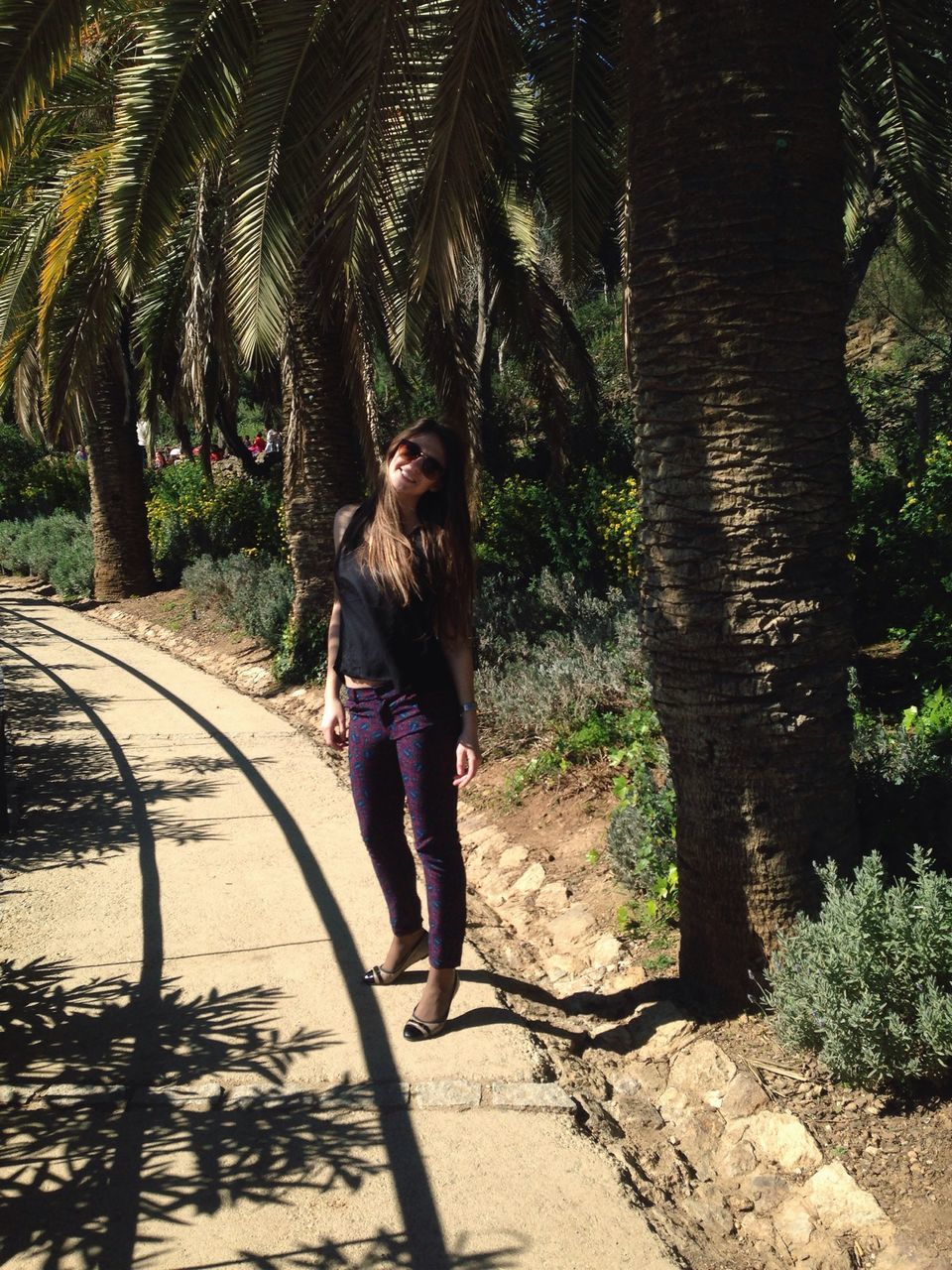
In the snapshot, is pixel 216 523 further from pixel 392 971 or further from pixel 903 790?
pixel 903 790

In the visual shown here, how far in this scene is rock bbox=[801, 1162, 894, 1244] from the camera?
2617 millimetres

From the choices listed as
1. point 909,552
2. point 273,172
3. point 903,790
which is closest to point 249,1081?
point 903,790

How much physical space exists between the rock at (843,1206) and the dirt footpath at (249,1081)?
0.47 m

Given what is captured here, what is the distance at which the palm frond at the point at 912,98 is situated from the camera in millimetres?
5055

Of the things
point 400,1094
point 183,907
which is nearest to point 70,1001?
point 183,907

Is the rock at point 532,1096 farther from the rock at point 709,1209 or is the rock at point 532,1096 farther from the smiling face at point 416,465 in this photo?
the smiling face at point 416,465

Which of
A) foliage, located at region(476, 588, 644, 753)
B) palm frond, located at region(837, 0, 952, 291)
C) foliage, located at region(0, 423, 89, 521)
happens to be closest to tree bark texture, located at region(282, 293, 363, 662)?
foliage, located at region(476, 588, 644, 753)

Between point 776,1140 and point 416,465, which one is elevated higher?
point 416,465

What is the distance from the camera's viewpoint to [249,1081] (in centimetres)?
320

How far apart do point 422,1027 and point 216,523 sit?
11.9 m

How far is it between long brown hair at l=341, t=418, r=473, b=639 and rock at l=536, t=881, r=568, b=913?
1750 millimetres

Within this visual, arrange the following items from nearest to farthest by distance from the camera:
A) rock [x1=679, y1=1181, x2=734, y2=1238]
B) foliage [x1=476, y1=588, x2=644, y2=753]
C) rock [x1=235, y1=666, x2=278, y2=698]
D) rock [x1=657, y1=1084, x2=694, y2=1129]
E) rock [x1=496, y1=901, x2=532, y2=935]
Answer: rock [x1=679, y1=1181, x2=734, y2=1238], rock [x1=657, y1=1084, x2=694, y2=1129], rock [x1=496, y1=901, x2=532, y2=935], foliage [x1=476, y1=588, x2=644, y2=753], rock [x1=235, y1=666, x2=278, y2=698]

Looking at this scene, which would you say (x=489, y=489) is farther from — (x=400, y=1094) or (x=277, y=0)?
(x=400, y=1094)

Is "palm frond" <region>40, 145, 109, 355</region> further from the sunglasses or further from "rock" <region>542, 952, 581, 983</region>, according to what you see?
"rock" <region>542, 952, 581, 983</region>
